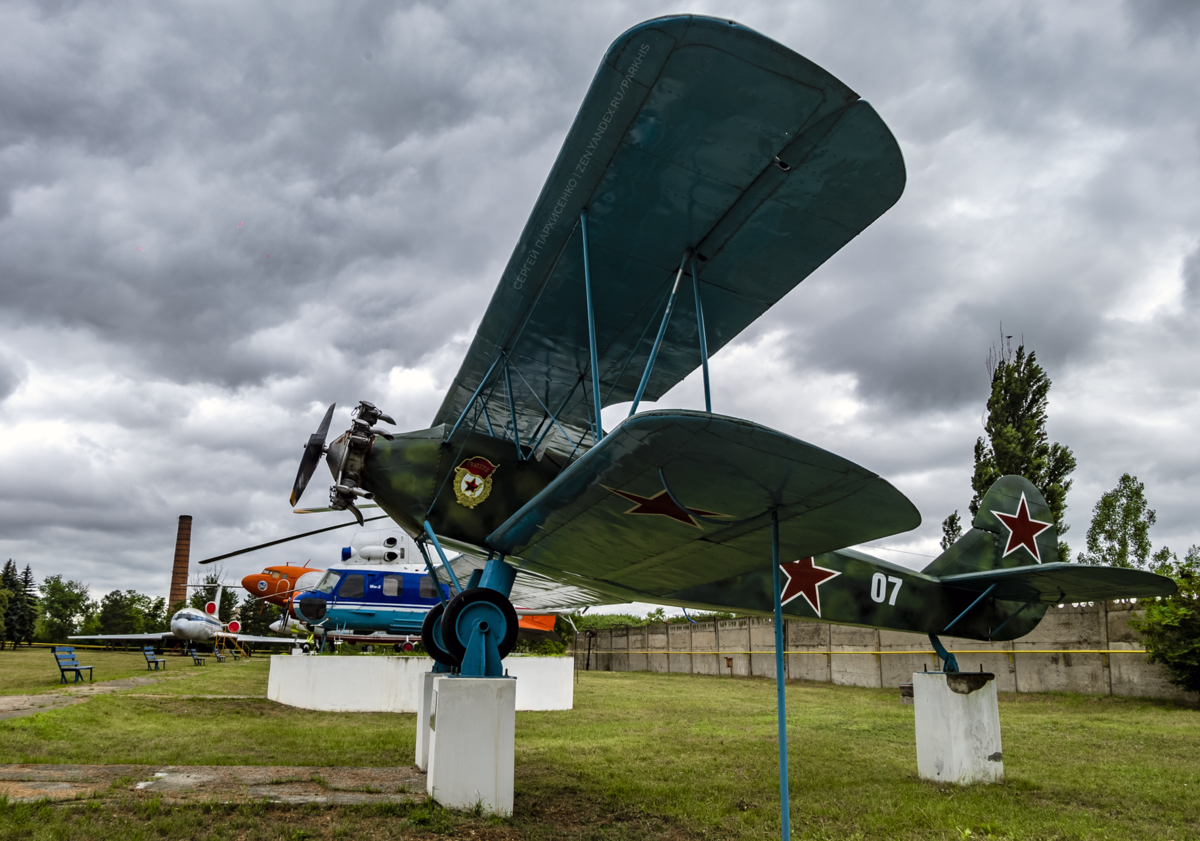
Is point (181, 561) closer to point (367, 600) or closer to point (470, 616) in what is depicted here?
point (367, 600)

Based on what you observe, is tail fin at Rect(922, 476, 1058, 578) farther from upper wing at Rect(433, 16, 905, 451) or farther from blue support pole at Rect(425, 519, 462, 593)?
blue support pole at Rect(425, 519, 462, 593)

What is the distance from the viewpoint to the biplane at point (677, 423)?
13.5ft

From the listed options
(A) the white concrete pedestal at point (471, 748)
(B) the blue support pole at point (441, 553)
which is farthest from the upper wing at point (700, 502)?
(A) the white concrete pedestal at point (471, 748)

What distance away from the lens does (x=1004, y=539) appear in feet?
29.4

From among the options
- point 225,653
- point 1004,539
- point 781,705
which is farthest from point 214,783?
point 225,653

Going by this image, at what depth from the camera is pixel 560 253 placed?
19.5 feet

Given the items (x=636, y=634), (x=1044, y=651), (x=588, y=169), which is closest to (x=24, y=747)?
(x=588, y=169)

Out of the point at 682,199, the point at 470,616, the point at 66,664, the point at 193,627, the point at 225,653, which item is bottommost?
the point at 225,653

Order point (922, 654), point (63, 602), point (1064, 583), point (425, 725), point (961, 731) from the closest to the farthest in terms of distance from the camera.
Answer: point (1064, 583)
point (961, 731)
point (425, 725)
point (922, 654)
point (63, 602)

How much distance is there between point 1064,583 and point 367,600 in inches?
634

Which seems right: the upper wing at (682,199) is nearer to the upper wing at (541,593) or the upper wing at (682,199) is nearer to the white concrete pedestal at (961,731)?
the upper wing at (541,593)

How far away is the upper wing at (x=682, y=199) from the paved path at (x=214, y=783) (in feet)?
12.6

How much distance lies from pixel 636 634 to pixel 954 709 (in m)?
27.9

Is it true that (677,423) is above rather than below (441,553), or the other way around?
above
